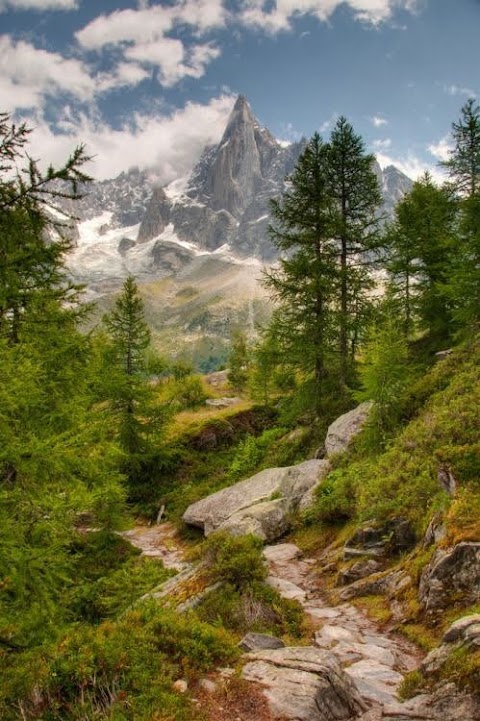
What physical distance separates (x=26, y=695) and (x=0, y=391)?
3885mm

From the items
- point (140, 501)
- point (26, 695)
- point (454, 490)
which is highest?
point (454, 490)

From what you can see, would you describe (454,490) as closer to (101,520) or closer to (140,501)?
(101,520)

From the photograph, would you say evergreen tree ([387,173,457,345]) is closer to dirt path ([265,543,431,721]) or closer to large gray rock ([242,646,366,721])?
dirt path ([265,543,431,721])

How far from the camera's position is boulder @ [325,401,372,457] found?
18.2 metres

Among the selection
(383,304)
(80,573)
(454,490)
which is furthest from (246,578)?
(383,304)

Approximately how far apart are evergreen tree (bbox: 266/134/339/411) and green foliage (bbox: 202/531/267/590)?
43.7 feet

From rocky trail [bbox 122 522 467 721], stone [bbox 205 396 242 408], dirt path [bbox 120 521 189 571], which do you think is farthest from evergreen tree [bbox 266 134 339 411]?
stone [bbox 205 396 242 408]

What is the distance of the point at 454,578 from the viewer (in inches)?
303

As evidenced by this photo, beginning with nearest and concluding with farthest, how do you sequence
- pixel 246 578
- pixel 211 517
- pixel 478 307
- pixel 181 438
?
1. pixel 246 578
2. pixel 211 517
3. pixel 478 307
4. pixel 181 438

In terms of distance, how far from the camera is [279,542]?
48.7 ft

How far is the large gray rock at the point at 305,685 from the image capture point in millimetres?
5191

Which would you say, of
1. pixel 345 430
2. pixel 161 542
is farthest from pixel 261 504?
pixel 161 542

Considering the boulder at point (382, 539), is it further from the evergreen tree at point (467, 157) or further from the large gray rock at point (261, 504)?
the evergreen tree at point (467, 157)

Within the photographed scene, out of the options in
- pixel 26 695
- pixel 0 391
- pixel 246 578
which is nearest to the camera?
pixel 26 695
